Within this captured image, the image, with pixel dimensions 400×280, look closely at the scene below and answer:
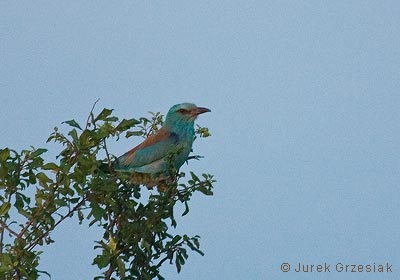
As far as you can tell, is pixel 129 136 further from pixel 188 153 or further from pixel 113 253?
pixel 113 253

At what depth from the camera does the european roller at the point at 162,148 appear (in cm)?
780

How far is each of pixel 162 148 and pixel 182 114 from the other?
58cm

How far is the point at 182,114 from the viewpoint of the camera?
28.5 ft

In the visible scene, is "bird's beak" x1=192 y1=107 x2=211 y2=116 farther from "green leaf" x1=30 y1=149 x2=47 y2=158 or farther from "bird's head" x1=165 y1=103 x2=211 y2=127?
"green leaf" x1=30 y1=149 x2=47 y2=158

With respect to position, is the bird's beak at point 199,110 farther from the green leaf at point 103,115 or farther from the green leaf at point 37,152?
the green leaf at point 37,152

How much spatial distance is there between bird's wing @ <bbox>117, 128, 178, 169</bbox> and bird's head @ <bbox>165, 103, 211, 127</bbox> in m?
0.29

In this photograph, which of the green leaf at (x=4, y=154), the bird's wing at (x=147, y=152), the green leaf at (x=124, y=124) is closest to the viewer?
the green leaf at (x=4, y=154)

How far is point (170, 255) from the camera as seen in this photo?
6.68 metres

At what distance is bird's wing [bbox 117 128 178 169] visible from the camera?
823 centimetres

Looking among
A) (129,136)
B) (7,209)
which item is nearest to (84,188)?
(7,209)

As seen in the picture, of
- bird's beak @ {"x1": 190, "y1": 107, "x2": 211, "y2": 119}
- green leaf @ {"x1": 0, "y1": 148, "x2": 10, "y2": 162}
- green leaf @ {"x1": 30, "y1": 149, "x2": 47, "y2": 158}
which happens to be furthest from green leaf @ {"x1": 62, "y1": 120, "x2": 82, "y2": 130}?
bird's beak @ {"x1": 190, "y1": 107, "x2": 211, "y2": 119}

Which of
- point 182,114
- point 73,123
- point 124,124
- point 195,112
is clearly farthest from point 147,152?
point 73,123

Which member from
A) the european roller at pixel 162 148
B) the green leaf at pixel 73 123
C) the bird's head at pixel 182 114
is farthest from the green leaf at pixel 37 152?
the bird's head at pixel 182 114

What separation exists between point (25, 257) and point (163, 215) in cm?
118
